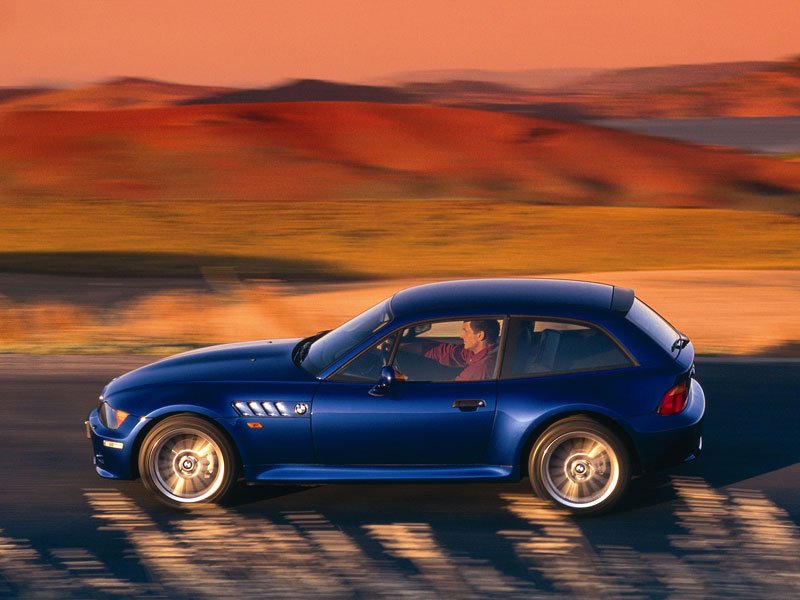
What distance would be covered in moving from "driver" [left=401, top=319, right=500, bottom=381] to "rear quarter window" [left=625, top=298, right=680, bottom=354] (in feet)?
2.86

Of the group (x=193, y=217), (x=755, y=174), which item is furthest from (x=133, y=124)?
(x=755, y=174)

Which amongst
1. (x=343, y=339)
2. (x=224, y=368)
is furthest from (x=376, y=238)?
(x=224, y=368)

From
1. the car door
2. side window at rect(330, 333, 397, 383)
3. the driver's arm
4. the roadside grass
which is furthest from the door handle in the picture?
the roadside grass

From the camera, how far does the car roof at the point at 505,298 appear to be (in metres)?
7.80

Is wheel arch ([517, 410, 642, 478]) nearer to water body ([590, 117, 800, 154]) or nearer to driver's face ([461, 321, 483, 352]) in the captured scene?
driver's face ([461, 321, 483, 352])

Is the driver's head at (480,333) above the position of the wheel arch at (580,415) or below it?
above

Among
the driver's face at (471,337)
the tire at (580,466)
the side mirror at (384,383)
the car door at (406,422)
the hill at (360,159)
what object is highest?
the hill at (360,159)

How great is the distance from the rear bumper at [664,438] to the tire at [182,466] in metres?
2.51

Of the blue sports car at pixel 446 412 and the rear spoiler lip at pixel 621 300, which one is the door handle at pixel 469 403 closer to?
the blue sports car at pixel 446 412

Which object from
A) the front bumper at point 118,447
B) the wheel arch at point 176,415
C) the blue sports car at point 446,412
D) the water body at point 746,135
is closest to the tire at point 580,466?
the blue sports car at point 446,412

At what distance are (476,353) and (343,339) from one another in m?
0.92

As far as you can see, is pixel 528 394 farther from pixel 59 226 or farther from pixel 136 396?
pixel 59 226

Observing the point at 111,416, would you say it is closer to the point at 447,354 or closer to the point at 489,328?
the point at 447,354

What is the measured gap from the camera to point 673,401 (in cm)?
759
